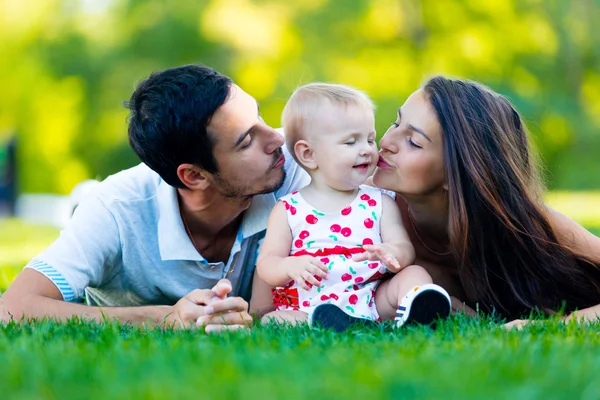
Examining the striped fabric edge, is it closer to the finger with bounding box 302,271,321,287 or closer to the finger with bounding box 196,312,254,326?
the finger with bounding box 196,312,254,326

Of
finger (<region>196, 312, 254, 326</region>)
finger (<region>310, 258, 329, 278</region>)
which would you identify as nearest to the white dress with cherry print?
finger (<region>310, 258, 329, 278</region>)

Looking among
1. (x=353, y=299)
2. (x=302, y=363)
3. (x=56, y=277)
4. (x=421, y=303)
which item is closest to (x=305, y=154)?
(x=353, y=299)

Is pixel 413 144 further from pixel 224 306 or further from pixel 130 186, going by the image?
pixel 130 186

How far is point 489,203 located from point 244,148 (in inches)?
47.5

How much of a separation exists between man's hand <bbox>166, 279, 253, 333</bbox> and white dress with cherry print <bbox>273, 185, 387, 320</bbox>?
1.15ft

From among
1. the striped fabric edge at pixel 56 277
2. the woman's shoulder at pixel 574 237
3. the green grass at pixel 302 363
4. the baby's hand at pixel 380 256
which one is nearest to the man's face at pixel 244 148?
the baby's hand at pixel 380 256

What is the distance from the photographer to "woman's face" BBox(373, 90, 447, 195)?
3.92 meters

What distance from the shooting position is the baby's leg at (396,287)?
364 cm

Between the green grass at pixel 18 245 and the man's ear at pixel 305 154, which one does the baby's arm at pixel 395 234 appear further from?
the green grass at pixel 18 245

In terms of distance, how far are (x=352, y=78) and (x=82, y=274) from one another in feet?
65.6

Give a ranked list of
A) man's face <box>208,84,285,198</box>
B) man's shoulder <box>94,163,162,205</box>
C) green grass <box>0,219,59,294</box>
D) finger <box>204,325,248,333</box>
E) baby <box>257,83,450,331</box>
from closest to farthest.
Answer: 1. finger <box>204,325,248,333</box>
2. baby <box>257,83,450,331</box>
3. man's face <box>208,84,285,198</box>
4. man's shoulder <box>94,163,162,205</box>
5. green grass <box>0,219,59,294</box>

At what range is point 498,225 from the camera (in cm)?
396

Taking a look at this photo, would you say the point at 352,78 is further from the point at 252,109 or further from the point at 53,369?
the point at 53,369

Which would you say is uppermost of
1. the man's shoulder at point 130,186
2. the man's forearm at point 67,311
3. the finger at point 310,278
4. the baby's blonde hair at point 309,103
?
the baby's blonde hair at point 309,103
